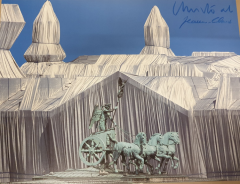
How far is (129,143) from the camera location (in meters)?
4.02

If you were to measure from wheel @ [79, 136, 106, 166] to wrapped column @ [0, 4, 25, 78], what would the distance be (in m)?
1.40

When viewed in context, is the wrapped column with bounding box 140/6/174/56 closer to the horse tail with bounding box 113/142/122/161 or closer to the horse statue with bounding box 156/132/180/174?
the horse statue with bounding box 156/132/180/174

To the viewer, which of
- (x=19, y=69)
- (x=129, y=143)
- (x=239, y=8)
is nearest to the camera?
(x=129, y=143)

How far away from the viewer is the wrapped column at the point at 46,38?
441 cm

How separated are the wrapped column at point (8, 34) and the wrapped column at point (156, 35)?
1.89m

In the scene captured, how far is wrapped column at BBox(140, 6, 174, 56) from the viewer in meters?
4.52

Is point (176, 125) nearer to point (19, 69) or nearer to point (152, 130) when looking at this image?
point (152, 130)

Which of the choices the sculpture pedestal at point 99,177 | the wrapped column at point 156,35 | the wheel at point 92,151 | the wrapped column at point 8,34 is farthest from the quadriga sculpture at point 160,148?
the wrapped column at point 8,34

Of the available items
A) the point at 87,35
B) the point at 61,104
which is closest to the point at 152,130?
the point at 61,104

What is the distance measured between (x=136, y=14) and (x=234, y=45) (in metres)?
1.57

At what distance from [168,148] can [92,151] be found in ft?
3.39

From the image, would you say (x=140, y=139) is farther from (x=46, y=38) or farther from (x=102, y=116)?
(x=46, y=38)
